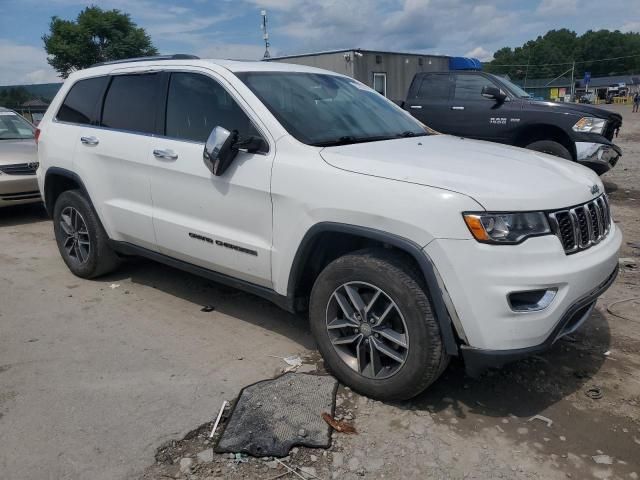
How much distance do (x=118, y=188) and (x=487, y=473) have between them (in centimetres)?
332

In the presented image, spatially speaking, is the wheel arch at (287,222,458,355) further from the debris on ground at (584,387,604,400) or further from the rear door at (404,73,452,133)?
the rear door at (404,73,452,133)

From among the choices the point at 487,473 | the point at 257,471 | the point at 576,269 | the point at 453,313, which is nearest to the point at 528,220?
the point at 576,269

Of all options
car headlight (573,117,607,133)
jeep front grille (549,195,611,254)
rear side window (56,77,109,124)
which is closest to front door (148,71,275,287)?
rear side window (56,77,109,124)

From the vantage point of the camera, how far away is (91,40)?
149 feet

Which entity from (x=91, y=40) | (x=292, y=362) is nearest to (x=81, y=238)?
(x=292, y=362)

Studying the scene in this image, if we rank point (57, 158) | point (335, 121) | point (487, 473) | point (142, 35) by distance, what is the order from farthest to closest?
point (142, 35)
point (57, 158)
point (335, 121)
point (487, 473)

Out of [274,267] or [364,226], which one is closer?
[364,226]

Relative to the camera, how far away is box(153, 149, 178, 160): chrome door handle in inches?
152

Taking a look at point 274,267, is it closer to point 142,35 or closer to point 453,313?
point 453,313

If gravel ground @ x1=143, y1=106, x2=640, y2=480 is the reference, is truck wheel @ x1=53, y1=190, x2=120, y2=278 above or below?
above

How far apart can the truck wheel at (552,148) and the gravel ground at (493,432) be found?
198 inches

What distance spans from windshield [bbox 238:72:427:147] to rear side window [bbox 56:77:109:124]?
1.69 m

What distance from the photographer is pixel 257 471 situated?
8.57ft

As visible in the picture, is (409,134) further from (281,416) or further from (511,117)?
(511,117)
